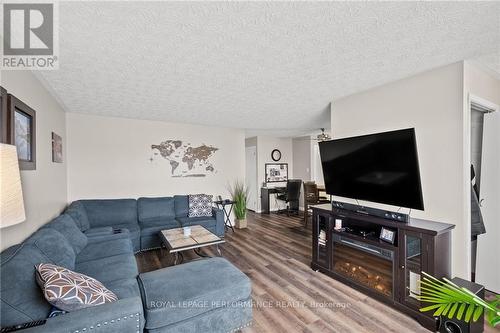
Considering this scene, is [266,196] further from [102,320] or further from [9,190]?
[9,190]

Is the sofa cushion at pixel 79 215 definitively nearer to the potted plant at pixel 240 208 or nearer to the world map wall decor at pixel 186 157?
the world map wall decor at pixel 186 157

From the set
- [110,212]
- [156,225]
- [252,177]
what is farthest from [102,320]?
[252,177]

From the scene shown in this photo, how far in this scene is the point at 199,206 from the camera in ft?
14.0

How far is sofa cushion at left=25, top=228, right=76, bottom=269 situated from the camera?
1.72 meters

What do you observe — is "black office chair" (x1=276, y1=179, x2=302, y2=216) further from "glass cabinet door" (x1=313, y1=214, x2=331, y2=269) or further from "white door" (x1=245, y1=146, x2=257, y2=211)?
"glass cabinet door" (x1=313, y1=214, x2=331, y2=269)

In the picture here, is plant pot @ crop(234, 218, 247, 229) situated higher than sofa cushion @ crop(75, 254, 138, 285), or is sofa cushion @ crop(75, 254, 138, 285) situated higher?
sofa cushion @ crop(75, 254, 138, 285)

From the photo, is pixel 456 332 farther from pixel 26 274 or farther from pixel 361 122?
pixel 26 274

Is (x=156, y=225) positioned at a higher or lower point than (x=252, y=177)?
lower

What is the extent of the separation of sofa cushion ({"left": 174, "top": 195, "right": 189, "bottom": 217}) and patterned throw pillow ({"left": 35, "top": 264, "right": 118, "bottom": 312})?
2.78 m

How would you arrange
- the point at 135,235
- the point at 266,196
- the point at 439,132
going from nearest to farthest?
the point at 439,132 → the point at 135,235 → the point at 266,196

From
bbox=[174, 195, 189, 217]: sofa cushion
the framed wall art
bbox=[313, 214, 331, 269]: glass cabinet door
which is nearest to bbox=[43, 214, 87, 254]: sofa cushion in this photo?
the framed wall art

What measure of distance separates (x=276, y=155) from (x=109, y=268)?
5.54 meters

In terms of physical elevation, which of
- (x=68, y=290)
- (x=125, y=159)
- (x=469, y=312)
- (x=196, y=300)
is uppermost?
(x=125, y=159)

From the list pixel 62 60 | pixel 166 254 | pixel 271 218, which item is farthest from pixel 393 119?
pixel 271 218
